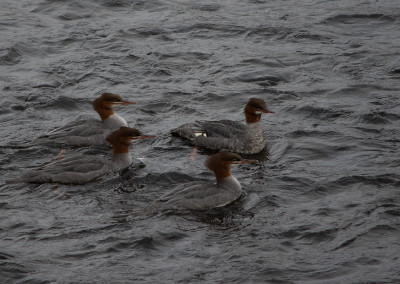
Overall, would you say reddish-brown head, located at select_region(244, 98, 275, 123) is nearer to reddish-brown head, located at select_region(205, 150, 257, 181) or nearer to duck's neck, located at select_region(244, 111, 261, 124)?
duck's neck, located at select_region(244, 111, 261, 124)

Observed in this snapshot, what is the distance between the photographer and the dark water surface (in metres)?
6.86

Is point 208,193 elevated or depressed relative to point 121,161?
depressed

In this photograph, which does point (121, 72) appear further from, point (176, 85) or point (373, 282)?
point (373, 282)

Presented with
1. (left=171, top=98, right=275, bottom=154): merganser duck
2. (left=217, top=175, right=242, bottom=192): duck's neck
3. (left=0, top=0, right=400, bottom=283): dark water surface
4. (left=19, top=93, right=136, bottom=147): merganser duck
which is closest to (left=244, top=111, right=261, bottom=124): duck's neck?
(left=171, top=98, right=275, bottom=154): merganser duck

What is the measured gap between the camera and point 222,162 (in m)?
8.40

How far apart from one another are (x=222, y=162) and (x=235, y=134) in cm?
195

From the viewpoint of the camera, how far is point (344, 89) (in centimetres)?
1237

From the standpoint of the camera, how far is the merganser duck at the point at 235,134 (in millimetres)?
10172

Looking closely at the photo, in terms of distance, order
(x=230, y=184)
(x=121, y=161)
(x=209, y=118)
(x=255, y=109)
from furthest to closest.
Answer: (x=209, y=118) < (x=255, y=109) < (x=121, y=161) < (x=230, y=184)

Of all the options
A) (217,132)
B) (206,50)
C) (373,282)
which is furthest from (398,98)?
(373,282)

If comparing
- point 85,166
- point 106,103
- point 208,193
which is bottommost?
point 208,193

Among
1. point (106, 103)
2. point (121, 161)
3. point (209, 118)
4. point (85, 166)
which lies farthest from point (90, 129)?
point (209, 118)

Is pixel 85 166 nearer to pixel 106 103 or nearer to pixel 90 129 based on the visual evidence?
pixel 90 129

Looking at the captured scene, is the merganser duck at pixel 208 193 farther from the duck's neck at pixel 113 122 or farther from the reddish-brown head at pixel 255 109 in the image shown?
the duck's neck at pixel 113 122
